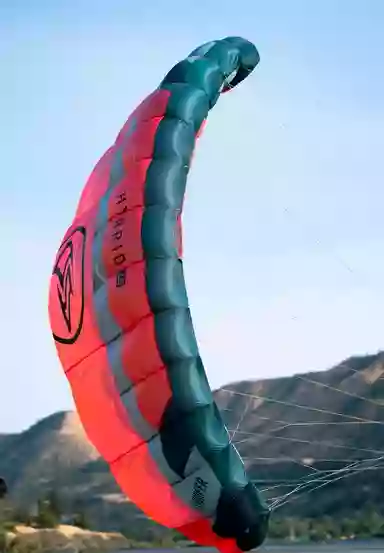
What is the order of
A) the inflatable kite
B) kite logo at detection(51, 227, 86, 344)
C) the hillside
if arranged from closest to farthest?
the inflatable kite → kite logo at detection(51, 227, 86, 344) → the hillside

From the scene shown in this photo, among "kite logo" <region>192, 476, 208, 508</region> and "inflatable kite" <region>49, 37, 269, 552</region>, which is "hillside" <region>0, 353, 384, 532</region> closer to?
"inflatable kite" <region>49, 37, 269, 552</region>

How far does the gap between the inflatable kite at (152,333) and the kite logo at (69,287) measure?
0.06 feet

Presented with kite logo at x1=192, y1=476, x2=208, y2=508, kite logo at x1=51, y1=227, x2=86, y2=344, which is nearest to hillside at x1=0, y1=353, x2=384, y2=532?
kite logo at x1=51, y1=227, x2=86, y2=344

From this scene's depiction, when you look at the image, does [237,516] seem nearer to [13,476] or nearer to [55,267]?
[55,267]

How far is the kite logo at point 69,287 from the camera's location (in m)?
11.9

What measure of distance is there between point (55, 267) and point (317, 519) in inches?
1782

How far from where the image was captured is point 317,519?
55.9m

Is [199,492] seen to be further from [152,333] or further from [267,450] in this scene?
→ [267,450]

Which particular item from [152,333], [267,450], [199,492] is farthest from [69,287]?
[267,450]

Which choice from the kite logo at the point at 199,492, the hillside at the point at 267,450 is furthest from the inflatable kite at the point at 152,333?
the hillside at the point at 267,450

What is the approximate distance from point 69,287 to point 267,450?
4818cm

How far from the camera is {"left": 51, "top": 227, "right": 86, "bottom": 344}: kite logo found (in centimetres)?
1191

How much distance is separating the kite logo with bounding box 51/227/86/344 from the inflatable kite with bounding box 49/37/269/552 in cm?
2

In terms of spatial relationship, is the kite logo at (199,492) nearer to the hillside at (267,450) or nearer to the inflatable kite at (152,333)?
the inflatable kite at (152,333)
